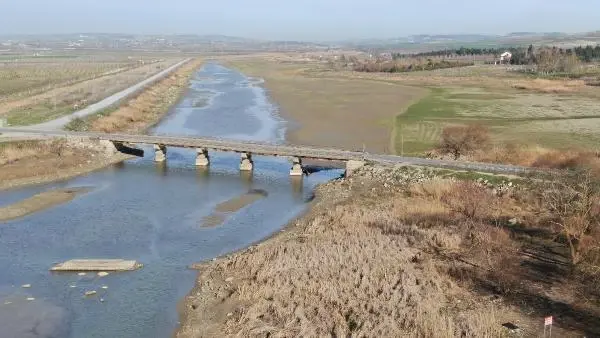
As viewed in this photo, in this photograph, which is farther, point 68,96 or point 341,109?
point 68,96

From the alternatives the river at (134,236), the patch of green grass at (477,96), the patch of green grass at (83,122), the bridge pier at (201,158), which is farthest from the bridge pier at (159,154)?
the patch of green grass at (477,96)

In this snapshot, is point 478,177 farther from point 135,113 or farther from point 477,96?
point 477,96

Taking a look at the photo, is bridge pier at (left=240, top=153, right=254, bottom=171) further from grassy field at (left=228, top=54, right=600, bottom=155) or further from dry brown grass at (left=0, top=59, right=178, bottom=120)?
dry brown grass at (left=0, top=59, right=178, bottom=120)

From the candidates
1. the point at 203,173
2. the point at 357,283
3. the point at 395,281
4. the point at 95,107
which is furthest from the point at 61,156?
the point at 395,281

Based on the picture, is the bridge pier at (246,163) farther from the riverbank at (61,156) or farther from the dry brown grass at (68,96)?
the dry brown grass at (68,96)

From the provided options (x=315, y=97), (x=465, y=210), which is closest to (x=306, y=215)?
(x=465, y=210)

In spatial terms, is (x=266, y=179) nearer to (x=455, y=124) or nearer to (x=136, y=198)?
(x=136, y=198)
